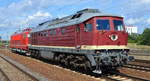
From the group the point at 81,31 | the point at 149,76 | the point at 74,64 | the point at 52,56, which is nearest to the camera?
the point at 149,76

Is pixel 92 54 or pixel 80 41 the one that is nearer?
pixel 92 54

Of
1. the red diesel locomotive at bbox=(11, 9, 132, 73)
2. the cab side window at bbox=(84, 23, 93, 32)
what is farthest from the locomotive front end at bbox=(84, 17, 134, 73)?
the cab side window at bbox=(84, 23, 93, 32)

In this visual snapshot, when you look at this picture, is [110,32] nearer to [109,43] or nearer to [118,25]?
[109,43]

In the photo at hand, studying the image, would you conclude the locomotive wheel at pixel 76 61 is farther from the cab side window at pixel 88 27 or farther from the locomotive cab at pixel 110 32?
the cab side window at pixel 88 27

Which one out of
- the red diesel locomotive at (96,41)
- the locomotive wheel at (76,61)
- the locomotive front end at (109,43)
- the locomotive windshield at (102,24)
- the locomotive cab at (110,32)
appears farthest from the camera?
the locomotive wheel at (76,61)

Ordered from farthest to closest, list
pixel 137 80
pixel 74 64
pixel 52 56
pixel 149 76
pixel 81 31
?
pixel 52 56
pixel 74 64
pixel 81 31
pixel 149 76
pixel 137 80

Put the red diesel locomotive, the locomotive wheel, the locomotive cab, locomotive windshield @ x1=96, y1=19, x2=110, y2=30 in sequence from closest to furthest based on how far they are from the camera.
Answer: the red diesel locomotive, the locomotive cab, locomotive windshield @ x1=96, y1=19, x2=110, y2=30, the locomotive wheel

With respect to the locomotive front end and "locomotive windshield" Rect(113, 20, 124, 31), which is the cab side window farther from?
"locomotive windshield" Rect(113, 20, 124, 31)

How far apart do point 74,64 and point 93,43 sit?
120 inches

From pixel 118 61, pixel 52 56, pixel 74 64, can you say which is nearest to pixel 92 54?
pixel 118 61

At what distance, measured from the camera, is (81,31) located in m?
17.4

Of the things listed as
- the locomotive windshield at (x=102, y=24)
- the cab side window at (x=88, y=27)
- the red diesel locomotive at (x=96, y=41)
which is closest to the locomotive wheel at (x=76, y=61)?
the red diesel locomotive at (x=96, y=41)

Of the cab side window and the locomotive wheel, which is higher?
the cab side window

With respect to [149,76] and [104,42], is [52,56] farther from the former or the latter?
[149,76]
